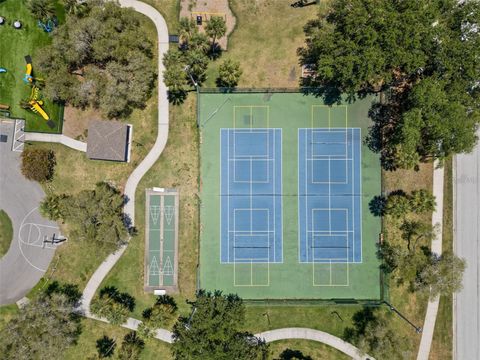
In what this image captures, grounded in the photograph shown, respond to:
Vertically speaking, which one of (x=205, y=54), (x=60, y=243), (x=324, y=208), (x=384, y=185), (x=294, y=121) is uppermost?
(x=205, y=54)

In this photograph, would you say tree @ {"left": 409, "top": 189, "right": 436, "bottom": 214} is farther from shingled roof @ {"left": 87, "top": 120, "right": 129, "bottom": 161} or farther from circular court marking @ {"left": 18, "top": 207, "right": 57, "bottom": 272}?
circular court marking @ {"left": 18, "top": 207, "right": 57, "bottom": 272}

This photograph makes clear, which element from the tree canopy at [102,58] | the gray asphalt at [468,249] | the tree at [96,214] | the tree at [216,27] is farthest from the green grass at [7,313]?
the gray asphalt at [468,249]

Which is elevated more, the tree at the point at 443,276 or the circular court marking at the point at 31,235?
the circular court marking at the point at 31,235

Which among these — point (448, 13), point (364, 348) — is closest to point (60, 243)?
point (364, 348)

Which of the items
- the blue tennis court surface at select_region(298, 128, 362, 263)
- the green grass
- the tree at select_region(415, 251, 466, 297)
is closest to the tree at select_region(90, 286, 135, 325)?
the green grass

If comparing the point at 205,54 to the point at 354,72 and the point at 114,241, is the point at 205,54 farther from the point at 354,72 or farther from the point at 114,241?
the point at 114,241

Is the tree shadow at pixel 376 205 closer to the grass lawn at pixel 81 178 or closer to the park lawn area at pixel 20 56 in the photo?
the grass lawn at pixel 81 178

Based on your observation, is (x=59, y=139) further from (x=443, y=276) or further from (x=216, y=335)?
(x=443, y=276)
